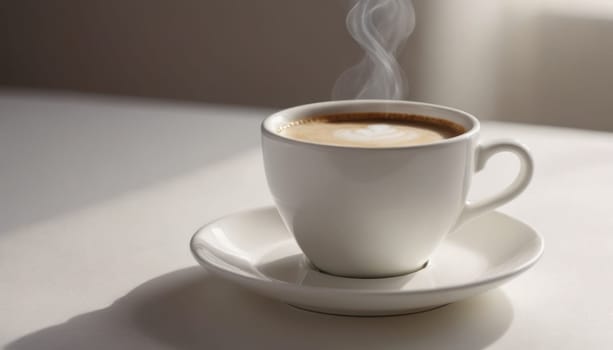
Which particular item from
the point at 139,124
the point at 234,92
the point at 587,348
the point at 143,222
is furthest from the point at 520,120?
the point at 587,348

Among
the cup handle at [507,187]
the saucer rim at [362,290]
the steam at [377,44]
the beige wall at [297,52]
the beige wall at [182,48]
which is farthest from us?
the beige wall at [182,48]

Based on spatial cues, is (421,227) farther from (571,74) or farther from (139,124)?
(571,74)

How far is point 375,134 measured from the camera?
2.49ft

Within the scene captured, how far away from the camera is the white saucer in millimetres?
601

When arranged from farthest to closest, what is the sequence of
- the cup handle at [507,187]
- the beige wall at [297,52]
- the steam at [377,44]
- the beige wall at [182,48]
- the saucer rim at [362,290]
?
the beige wall at [182,48]
the beige wall at [297,52]
the steam at [377,44]
the cup handle at [507,187]
the saucer rim at [362,290]

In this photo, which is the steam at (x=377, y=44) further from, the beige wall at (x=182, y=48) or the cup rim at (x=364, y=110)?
the beige wall at (x=182, y=48)

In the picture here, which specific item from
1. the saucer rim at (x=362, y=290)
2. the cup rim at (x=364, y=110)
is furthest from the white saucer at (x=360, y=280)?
the cup rim at (x=364, y=110)

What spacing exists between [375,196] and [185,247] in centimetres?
24

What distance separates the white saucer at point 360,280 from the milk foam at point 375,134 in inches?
4.1

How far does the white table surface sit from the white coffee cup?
0.06 meters

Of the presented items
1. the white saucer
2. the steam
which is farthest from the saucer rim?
the steam

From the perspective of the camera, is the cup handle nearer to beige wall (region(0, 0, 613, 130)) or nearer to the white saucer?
the white saucer

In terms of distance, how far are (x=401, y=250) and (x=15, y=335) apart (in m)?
0.29

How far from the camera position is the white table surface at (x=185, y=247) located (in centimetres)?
62
